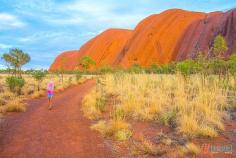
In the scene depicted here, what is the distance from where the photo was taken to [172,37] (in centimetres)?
6034

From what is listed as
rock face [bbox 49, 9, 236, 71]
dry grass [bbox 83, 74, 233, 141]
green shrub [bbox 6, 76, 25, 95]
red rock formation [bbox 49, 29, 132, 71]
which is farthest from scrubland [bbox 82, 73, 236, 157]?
red rock formation [bbox 49, 29, 132, 71]

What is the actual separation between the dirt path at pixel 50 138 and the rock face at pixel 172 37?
117 ft

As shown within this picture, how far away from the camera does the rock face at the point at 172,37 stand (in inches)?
1859

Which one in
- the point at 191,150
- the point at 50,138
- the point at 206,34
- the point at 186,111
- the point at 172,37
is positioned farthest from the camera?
the point at 172,37

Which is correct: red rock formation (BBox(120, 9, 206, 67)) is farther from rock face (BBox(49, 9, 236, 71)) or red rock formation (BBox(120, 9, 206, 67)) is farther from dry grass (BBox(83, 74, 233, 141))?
dry grass (BBox(83, 74, 233, 141))

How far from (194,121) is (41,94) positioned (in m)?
12.7

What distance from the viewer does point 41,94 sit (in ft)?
58.0

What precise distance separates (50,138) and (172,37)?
55.5 m

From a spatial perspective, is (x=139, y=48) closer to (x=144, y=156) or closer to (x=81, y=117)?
(x=81, y=117)

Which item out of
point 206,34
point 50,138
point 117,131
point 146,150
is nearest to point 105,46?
point 206,34

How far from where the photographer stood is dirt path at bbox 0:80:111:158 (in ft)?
20.4

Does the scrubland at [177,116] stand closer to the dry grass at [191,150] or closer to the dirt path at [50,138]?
the dry grass at [191,150]

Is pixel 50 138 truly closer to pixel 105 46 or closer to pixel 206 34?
pixel 206 34

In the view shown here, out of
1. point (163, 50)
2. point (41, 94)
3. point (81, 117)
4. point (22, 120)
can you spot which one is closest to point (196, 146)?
point (81, 117)
